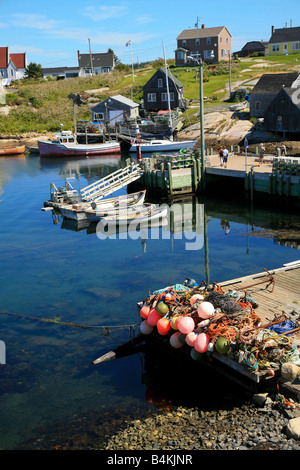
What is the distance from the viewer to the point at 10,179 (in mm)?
54219

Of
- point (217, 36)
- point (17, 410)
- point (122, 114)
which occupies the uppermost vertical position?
point (217, 36)

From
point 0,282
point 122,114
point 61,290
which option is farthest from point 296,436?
point 122,114

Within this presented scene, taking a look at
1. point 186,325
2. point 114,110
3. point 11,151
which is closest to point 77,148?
point 114,110

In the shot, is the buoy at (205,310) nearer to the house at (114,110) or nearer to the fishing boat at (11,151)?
the house at (114,110)

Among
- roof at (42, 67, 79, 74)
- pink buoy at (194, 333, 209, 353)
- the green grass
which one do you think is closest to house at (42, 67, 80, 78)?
roof at (42, 67, 79, 74)

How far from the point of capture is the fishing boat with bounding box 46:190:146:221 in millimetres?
33059

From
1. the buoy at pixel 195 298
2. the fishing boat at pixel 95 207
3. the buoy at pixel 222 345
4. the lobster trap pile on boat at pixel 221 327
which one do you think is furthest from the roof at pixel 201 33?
the buoy at pixel 222 345

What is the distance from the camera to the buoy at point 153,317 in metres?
15.2

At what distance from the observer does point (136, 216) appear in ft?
104

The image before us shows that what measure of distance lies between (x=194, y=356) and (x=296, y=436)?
3.64 m

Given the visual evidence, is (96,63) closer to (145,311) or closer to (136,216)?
(136,216)

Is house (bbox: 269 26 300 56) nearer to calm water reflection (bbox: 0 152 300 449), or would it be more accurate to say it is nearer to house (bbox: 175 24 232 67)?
house (bbox: 175 24 232 67)

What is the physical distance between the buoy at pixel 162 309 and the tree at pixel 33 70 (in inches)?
4277
